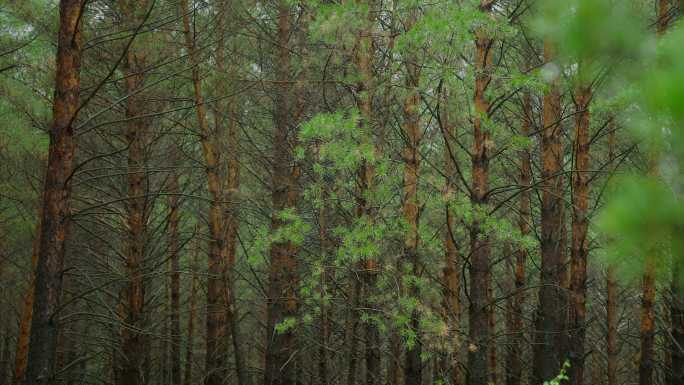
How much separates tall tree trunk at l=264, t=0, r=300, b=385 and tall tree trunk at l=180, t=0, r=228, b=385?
0.82 meters

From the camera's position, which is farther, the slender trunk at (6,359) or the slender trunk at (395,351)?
the slender trunk at (6,359)

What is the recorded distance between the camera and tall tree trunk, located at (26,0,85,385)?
4.12 metres

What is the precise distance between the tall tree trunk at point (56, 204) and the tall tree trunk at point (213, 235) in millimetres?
1705

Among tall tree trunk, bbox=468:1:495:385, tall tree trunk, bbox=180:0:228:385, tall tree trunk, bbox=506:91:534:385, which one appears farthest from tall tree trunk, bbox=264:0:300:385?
tall tree trunk, bbox=506:91:534:385

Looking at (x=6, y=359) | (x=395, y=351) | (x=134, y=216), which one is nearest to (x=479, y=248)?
(x=395, y=351)

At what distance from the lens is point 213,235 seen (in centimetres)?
744

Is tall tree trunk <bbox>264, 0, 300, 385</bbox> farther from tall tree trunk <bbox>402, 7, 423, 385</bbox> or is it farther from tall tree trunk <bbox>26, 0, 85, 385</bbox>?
tall tree trunk <bbox>26, 0, 85, 385</bbox>

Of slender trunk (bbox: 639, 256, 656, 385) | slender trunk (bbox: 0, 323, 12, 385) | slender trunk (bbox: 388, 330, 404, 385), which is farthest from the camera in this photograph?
slender trunk (bbox: 0, 323, 12, 385)

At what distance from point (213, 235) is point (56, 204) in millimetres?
3319

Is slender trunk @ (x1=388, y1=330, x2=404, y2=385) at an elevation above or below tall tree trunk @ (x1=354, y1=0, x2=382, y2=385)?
below

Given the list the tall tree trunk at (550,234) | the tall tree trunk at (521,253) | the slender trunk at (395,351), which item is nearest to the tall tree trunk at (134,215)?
the slender trunk at (395,351)

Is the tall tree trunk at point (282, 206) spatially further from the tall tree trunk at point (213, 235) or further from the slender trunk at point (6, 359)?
the slender trunk at point (6, 359)

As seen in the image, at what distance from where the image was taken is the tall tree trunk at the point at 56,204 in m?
4.12

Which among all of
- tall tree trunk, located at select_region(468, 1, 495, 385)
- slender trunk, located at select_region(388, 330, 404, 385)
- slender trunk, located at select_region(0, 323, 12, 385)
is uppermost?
tall tree trunk, located at select_region(468, 1, 495, 385)
